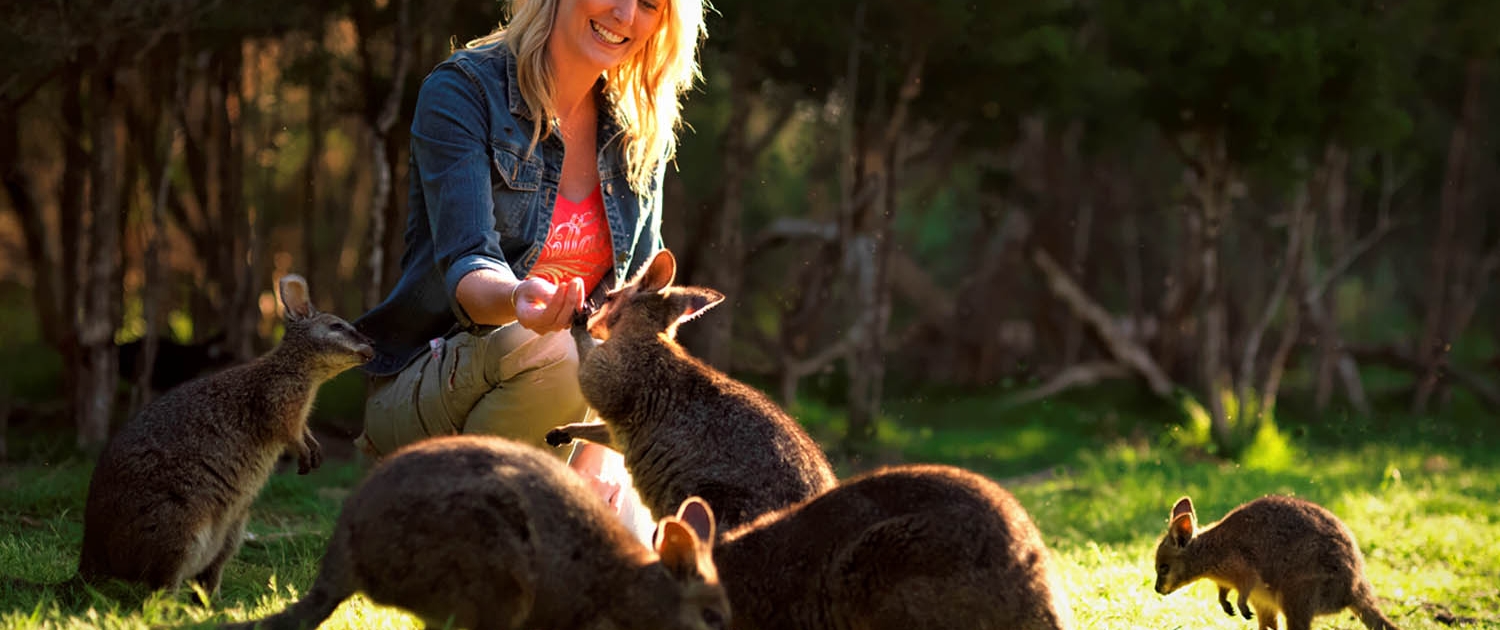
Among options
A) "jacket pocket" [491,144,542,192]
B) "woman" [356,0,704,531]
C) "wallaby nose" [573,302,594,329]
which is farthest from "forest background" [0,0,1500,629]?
"jacket pocket" [491,144,542,192]

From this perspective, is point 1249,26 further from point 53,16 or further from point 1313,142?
point 53,16

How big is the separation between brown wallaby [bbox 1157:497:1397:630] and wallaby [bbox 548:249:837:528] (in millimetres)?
1505

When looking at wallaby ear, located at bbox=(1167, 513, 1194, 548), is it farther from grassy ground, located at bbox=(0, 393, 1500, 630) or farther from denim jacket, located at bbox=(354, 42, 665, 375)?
denim jacket, located at bbox=(354, 42, 665, 375)

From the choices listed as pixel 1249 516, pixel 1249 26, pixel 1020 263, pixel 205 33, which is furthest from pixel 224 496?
pixel 1020 263

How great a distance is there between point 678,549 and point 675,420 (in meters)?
1.06

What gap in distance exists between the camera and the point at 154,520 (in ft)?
15.5

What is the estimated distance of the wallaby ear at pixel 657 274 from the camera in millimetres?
5117

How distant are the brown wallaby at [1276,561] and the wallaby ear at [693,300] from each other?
1938 millimetres

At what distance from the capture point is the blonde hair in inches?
220

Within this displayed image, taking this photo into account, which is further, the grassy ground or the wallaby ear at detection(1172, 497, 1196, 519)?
the wallaby ear at detection(1172, 497, 1196, 519)

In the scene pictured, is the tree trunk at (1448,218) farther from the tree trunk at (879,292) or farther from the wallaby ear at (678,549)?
the wallaby ear at (678,549)

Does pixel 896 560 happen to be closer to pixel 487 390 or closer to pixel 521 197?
pixel 487 390

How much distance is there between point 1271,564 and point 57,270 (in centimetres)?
1408

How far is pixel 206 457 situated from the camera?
491 cm
